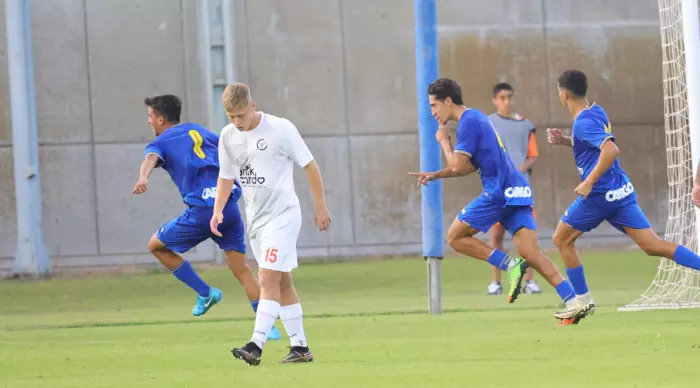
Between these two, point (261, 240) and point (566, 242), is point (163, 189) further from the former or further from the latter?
point (261, 240)

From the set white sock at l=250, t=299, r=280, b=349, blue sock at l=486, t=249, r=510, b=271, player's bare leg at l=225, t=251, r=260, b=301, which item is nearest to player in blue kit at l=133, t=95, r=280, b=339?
player's bare leg at l=225, t=251, r=260, b=301

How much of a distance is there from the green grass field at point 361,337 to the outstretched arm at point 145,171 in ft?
3.75

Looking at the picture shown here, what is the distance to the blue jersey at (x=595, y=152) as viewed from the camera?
11156 millimetres

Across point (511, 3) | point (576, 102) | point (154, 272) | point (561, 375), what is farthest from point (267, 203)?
point (511, 3)

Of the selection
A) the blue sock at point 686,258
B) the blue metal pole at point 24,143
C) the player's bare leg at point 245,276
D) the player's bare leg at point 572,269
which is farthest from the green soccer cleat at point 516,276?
the blue metal pole at point 24,143

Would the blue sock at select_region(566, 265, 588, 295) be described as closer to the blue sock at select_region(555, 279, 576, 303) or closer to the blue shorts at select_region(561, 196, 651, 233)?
the blue sock at select_region(555, 279, 576, 303)

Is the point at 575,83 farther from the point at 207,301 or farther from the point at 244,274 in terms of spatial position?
the point at 207,301

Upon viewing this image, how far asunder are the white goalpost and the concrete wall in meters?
4.63

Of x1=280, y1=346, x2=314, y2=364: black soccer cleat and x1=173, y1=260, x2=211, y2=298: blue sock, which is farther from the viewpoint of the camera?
x1=173, y1=260, x2=211, y2=298: blue sock

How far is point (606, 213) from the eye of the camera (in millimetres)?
11359

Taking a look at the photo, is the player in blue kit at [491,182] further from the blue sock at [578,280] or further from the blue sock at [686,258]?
the blue sock at [686,258]

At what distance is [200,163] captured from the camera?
1212 centimetres

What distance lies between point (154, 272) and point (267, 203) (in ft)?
33.4

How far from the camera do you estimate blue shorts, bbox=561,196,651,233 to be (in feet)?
37.1
